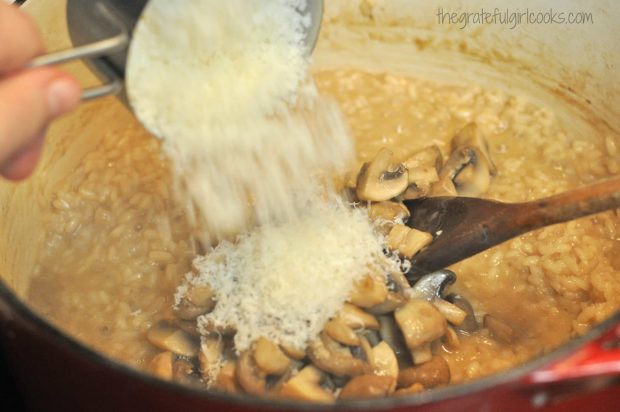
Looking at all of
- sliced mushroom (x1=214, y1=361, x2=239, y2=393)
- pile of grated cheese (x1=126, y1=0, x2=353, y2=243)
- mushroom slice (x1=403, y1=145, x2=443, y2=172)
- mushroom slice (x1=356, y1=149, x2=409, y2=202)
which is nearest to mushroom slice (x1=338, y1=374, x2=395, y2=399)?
sliced mushroom (x1=214, y1=361, x2=239, y2=393)

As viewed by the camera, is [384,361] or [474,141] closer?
[384,361]

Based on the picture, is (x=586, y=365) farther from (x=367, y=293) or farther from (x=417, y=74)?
(x=417, y=74)

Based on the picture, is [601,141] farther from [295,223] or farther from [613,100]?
[295,223]

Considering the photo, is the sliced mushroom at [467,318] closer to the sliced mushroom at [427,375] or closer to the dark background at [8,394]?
the sliced mushroom at [427,375]

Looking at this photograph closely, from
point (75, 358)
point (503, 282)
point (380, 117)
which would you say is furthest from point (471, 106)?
point (75, 358)

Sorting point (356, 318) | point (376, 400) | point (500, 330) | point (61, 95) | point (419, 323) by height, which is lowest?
point (500, 330)

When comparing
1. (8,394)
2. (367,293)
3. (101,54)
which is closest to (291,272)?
(367,293)

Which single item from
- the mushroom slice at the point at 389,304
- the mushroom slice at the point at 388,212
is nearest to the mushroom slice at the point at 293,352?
the mushroom slice at the point at 389,304
